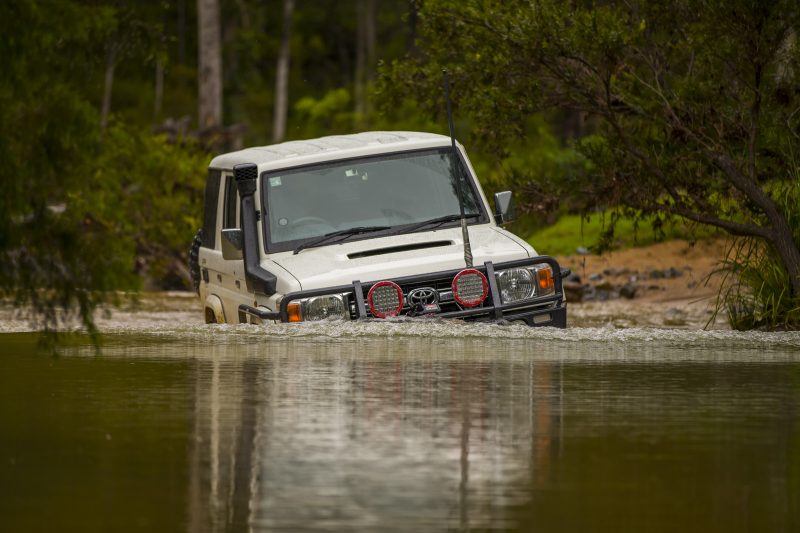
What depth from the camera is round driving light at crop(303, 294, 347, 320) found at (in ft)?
38.4

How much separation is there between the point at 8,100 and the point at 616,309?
1427 cm

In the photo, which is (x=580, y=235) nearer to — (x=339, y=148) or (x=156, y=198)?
(x=156, y=198)

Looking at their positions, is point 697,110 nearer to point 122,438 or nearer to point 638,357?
point 638,357

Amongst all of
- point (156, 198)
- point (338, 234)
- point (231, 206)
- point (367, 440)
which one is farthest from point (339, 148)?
point (156, 198)

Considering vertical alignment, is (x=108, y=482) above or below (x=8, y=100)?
below

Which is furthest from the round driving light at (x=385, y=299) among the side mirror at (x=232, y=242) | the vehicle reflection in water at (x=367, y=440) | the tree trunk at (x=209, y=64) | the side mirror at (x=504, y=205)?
the tree trunk at (x=209, y=64)

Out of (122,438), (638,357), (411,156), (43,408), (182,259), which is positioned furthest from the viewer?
(182,259)

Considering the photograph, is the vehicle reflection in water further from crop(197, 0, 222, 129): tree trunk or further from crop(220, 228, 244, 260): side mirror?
crop(197, 0, 222, 129): tree trunk

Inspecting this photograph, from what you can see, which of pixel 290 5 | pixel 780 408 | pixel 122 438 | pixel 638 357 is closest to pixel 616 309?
pixel 638 357

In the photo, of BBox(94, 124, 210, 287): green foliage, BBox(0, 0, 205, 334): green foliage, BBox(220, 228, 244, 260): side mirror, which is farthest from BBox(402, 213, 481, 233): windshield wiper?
BBox(94, 124, 210, 287): green foliage

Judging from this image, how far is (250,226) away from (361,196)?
0.86 metres

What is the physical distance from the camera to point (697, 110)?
14.9 meters

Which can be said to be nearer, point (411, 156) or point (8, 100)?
point (8, 100)

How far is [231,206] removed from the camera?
44.6 feet
